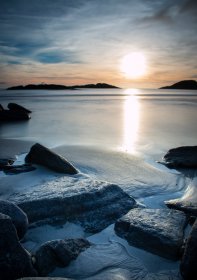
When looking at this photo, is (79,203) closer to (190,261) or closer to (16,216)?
(16,216)

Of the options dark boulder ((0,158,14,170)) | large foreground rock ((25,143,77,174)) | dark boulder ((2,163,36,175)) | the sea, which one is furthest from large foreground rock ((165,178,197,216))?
dark boulder ((0,158,14,170))

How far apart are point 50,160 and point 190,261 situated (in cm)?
396

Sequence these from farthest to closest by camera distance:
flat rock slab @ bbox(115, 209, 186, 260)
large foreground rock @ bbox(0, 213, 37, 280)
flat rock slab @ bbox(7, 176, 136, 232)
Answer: flat rock slab @ bbox(7, 176, 136, 232), flat rock slab @ bbox(115, 209, 186, 260), large foreground rock @ bbox(0, 213, 37, 280)

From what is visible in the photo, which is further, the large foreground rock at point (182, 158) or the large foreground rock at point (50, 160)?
the large foreground rock at point (182, 158)

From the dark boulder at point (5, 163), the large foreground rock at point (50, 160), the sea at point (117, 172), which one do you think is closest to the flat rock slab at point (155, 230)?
the sea at point (117, 172)

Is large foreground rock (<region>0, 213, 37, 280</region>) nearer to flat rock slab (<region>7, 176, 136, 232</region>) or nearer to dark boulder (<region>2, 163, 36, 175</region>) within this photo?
flat rock slab (<region>7, 176, 136, 232</region>)

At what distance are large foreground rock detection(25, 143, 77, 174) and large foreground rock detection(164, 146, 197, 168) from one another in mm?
2540

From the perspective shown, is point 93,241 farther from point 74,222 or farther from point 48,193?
point 48,193

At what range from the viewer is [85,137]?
36.3 feet

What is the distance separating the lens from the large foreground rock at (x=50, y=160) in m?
6.02

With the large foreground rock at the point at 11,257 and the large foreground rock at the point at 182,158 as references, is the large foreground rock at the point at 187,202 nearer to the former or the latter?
the large foreground rock at the point at 182,158

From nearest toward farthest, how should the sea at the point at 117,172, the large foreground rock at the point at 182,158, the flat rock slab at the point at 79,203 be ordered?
1. the sea at the point at 117,172
2. the flat rock slab at the point at 79,203
3. the large foreground rock at the point at 182,158

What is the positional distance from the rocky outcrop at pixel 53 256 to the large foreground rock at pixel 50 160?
2860 mm

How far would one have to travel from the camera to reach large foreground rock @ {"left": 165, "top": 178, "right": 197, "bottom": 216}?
14.0ft
